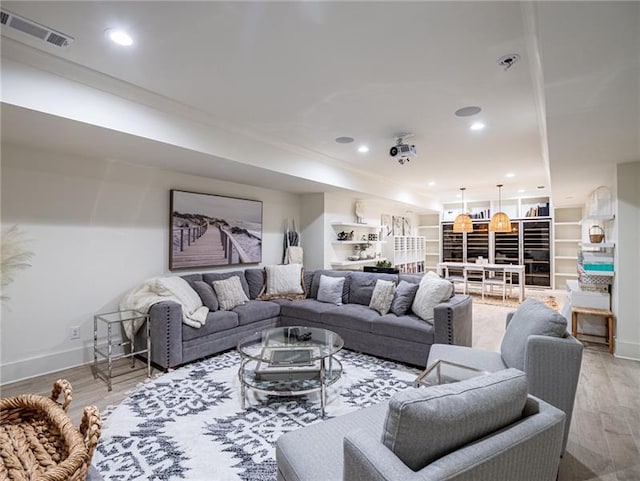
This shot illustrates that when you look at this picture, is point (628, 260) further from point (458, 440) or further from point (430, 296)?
point (458, 440)

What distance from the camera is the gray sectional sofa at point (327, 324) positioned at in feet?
10.9

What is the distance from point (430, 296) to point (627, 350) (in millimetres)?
2405

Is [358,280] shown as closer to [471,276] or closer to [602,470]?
[602,470]

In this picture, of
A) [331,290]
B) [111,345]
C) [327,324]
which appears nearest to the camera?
[111,345]

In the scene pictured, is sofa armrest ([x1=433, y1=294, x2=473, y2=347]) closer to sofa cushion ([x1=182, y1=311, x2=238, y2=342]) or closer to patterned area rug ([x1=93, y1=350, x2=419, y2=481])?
patterned area rug ([x1=93, y1=350, x2=419, y2=481])

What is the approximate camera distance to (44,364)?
3279mm

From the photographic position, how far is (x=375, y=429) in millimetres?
1562

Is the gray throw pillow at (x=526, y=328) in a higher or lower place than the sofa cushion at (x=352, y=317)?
higher

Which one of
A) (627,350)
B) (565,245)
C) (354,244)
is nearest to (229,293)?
(354,244)

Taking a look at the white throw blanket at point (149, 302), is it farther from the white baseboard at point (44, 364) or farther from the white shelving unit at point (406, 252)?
the white shelving unit at point (406, 252)

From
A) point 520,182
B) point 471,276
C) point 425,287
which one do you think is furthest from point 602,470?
point 471,276

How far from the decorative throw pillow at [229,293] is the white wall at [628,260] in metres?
4.49

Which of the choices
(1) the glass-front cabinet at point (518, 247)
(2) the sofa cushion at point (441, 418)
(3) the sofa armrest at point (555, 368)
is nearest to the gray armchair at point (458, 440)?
(2) the sofa cushion at point (441, 418)

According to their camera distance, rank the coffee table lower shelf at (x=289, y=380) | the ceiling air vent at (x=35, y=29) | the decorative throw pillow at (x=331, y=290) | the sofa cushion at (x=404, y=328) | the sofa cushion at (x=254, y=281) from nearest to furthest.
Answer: the ceiling air vent at (x=35, y=29) → the coffee table lower shelf at (x=289, y=380) → the sofa cushion at (x=404, y=328) → the decorative throw pillow at (x=331, y=290) → the sofa cushion at (x=254, y=281)
